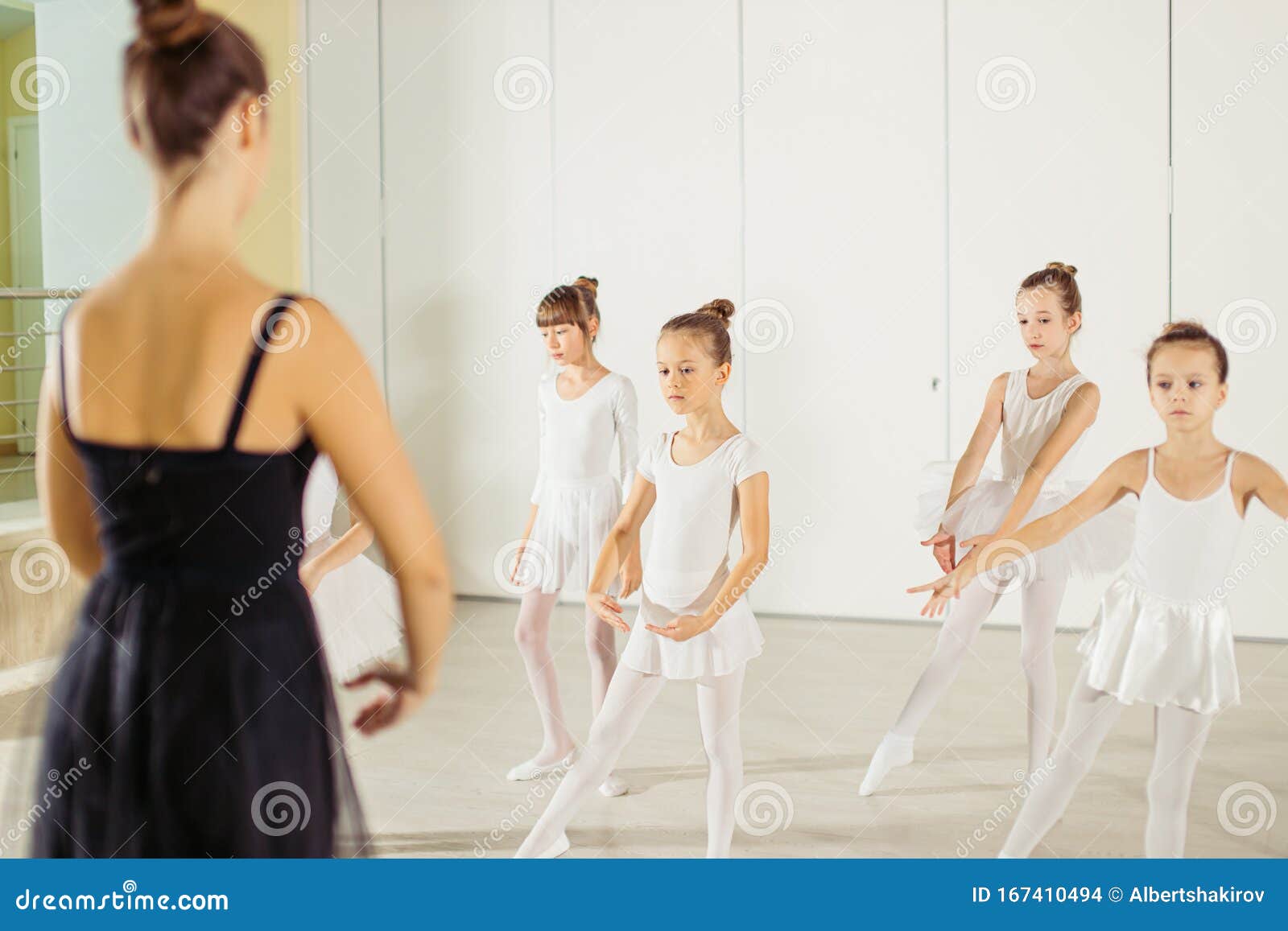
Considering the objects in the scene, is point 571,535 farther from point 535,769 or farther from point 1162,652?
point 1162,652

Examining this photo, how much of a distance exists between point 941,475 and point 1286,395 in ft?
3.22

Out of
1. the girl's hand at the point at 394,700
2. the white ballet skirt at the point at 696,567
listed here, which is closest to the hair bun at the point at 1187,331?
the white ballet skirt at the point at 696,567

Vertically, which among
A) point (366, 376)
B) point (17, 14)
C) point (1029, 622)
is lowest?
point (1029, 622)

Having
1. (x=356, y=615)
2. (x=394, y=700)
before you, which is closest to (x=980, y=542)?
(x=356, y=615)

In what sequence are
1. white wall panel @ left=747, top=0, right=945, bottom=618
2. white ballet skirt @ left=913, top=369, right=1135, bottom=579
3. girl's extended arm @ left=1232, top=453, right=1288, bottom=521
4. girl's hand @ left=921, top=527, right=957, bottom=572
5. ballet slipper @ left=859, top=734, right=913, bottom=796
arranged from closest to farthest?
girl's extended arm @ left=1232, top=453, right=1288, bottom=521, white ballet skirt @ left=913, top=369, right=1135, bottom=579, girl's hand @ left=921, top=527, right=957, bottom=572, ballet slipper @ left=859, top=734, right=913, bottom=796, white wall panel @ left=747, top=0, right=945, bottom=618

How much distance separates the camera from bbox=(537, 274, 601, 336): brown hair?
2.71 meters

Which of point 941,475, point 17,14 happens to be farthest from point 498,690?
point 17,14

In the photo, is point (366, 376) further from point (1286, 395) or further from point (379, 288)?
point (1286, 395)

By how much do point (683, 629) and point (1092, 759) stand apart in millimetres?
789

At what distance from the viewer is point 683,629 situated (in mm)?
2219

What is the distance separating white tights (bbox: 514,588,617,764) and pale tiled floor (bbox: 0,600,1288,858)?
0.48 ft

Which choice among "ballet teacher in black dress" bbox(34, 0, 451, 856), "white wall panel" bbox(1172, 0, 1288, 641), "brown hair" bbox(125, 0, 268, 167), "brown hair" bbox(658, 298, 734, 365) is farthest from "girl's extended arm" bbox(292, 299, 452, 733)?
"white wall panel" bbox(1172, 0, 1288, 641)

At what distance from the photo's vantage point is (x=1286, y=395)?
300cm

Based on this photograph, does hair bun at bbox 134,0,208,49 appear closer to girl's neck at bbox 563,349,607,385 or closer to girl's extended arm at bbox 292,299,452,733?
girl's extended arm at bbox 292,299,452,733
